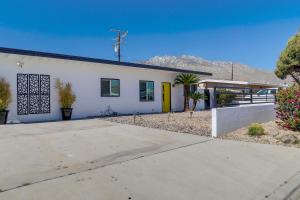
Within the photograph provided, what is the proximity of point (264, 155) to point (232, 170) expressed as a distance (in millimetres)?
1648

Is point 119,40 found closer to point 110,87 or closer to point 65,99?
point 110,87

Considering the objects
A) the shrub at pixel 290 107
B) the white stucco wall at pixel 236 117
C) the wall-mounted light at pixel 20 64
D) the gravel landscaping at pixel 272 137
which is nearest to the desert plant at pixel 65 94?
the wall-mounted light at pixel 20 64

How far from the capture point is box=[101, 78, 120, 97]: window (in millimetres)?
14719

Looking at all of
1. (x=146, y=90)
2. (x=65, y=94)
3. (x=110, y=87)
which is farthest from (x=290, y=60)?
(x=65, y=94)

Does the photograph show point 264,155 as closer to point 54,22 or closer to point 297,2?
point 297,2

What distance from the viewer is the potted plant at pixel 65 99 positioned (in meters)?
12.6

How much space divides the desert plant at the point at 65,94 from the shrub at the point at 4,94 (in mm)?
2303

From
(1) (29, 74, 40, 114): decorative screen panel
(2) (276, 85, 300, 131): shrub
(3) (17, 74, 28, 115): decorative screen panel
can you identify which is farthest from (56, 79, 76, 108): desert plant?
(2) (276, 85, 300, 131): shrub

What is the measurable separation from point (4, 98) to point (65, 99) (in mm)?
2798

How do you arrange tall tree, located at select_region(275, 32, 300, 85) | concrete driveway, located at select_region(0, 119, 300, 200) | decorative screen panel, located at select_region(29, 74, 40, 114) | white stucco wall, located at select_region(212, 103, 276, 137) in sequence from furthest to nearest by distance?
tall tree, located at select_region(275, 32, 300, 85)
decorative screen panel, located at select_region(29, 74, 40, 114)
white stucco wall, located at select_region(212, 103, 276, 137)
concrete driveway, located at select_region(0, 119, 300, 200)

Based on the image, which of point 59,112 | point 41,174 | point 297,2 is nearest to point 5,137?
point 41,174

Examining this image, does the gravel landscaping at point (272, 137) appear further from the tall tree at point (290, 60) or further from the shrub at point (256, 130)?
the tall tree at point (290, 60)

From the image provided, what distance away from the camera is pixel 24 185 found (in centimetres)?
373

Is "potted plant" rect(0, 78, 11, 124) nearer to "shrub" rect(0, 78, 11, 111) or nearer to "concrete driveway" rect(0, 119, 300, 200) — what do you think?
"shrub" rect(0, 78, 11, 111)
